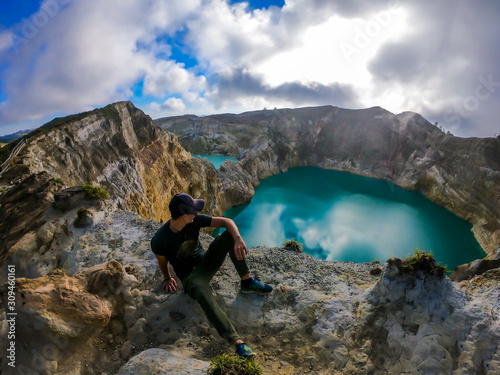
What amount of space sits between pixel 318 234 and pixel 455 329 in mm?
25866

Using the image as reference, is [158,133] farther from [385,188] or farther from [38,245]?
[385,188]

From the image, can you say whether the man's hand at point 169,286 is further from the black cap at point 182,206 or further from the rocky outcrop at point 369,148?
the rocky outcrop at point 369,148

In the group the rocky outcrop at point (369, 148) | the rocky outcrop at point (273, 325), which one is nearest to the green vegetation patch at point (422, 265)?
the rocky outcrop at point (273, 325)

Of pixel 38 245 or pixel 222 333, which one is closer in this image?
pixel 222 333

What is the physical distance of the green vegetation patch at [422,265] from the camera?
5.22 metres

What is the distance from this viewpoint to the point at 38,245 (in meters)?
7.60

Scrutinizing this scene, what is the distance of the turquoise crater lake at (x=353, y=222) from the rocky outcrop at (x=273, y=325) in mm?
19821

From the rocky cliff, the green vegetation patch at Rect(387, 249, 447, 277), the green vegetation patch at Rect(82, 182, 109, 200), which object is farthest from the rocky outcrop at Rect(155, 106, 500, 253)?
the green vegetation patch at Rect(82, 182, 109, 200)

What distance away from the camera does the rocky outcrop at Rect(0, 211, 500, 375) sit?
3871 mm

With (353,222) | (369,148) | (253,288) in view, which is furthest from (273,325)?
(369,148)

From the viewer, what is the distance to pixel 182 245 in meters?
4.79

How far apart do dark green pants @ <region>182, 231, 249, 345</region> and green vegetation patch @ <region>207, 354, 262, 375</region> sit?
43cm

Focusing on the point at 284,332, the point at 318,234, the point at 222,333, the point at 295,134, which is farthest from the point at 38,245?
the point at 295,134

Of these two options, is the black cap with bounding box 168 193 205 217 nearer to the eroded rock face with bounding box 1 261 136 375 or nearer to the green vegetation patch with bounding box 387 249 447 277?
Answer: the eroded rock face with bounding box 1 261 136 375
